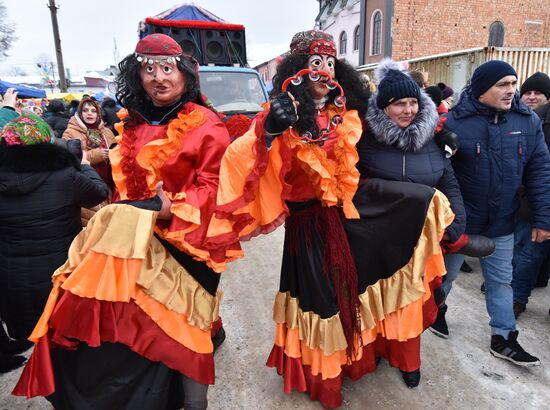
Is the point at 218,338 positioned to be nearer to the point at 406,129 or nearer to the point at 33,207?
the point at 33,207

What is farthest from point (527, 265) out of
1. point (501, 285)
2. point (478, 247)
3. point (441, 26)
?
point (441, 26)

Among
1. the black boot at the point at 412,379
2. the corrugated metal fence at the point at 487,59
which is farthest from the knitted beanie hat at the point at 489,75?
the corrugated metal fence at the point at 487,59

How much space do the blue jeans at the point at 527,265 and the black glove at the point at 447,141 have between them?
4.56ft

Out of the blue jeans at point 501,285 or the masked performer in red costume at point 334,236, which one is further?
the blue jeans at point 501,285

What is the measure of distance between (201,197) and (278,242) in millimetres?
3057

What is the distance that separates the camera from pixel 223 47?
752 centimetres

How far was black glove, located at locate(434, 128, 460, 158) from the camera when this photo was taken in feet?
7.17

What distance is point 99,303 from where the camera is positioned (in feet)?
5.09

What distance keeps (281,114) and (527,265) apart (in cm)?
261

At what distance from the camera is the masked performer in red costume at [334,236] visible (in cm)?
181

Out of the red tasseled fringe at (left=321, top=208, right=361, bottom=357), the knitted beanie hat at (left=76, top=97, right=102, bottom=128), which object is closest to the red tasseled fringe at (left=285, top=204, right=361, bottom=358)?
the red tasseled fringe at (left=321, top=208, right=361, bottom=357)

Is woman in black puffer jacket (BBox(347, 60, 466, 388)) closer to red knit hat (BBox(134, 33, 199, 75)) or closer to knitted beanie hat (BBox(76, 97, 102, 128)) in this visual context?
red knit hat (BBox(134, 33, 199, 75))

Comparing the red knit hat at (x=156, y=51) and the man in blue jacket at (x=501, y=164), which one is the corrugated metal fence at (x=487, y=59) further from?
the red knit hat at (x=156, y=51)

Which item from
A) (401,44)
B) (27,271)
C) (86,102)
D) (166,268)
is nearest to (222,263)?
(166,268)
